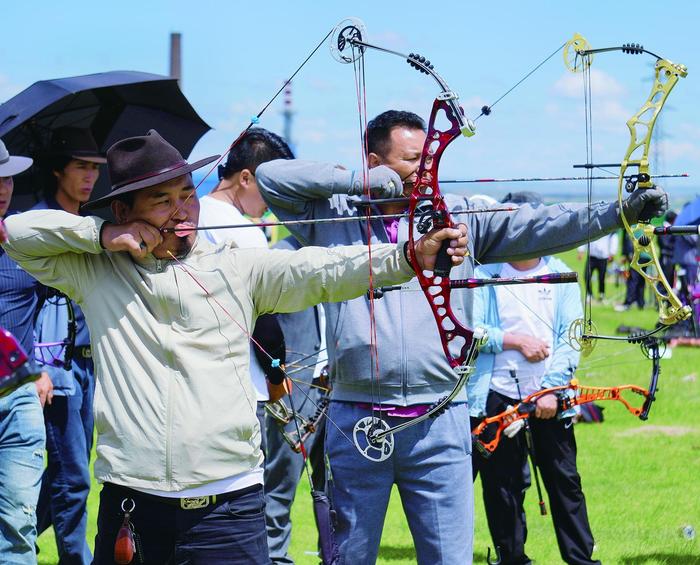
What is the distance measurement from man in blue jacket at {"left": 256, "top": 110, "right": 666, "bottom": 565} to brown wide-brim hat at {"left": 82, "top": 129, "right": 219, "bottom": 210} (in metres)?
0.59

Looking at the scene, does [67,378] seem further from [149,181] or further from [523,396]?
[523,396]

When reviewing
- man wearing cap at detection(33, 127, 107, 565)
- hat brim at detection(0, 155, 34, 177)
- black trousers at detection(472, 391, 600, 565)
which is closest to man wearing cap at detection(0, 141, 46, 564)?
hat brim at detection(0, 155, 34, 177)

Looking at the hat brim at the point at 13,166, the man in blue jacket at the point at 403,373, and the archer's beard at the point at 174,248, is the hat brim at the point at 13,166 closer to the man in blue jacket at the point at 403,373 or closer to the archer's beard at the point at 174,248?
the man in blue jacket at the point at 403,373

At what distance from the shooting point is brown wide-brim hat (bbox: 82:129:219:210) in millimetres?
2846

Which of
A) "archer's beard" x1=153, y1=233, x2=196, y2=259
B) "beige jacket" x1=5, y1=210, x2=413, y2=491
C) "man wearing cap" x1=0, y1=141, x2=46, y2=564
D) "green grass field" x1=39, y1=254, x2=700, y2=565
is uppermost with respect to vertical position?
"archer's beard" x1=153, y1=233, x2=196, y2=259

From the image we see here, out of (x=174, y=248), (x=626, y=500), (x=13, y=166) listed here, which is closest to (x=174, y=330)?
(x=174, y=248)

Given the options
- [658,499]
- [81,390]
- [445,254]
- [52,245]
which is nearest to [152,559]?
[52,245]

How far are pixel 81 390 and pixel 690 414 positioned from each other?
590cm

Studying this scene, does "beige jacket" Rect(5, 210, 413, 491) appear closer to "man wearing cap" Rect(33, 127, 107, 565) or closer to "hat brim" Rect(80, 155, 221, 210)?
"hat brim" Rect(80, 155, 221, 210)

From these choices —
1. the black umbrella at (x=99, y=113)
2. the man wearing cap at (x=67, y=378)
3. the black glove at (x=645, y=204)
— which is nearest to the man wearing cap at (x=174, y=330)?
the black glove at (x=645, y=204)

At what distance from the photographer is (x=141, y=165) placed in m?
2.88

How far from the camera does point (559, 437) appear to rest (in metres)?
4.89

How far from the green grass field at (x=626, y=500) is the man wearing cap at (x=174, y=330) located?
208cm

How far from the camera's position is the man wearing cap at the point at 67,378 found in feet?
14.6
